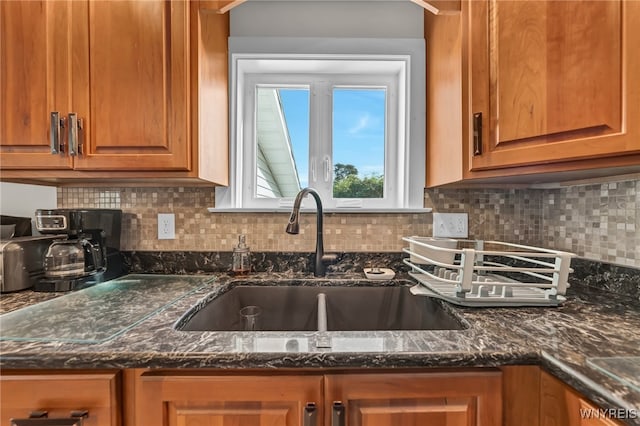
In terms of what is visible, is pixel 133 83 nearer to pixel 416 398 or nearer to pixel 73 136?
pixel 73 136

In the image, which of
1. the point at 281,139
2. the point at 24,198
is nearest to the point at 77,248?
the point at 24,198

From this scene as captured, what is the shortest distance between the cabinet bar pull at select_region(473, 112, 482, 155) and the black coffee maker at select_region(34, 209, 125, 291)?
1.42 metres

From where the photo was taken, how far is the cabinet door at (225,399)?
0.64m

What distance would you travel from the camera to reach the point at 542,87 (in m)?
0.84

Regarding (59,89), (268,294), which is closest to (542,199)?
(268,294)

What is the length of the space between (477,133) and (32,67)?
149cm

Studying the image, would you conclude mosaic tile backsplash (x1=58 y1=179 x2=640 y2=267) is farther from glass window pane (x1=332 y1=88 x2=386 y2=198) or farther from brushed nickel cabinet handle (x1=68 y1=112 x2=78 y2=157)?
brushed nickel cabinet handle (x1=68 y1=112 x2=78 y2=157)

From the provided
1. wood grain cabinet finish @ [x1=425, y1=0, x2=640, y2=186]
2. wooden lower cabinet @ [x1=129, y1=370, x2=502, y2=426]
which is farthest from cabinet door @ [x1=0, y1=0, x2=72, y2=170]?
wood grain cabinet finish @ [x1=425, y1=0, x2=640, y2=186]

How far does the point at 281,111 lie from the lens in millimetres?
1503

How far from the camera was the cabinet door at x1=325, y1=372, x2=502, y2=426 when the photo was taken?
64 centimetres

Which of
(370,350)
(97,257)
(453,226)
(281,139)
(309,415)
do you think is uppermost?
(281,139)

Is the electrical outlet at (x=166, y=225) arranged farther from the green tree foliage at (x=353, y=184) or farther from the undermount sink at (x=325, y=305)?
the green tree foliage at (x=353, y=184)

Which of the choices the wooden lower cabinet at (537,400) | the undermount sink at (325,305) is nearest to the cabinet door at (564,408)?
the wooden lower cabinet at (537,400)

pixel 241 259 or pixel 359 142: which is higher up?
pixel 359 142
